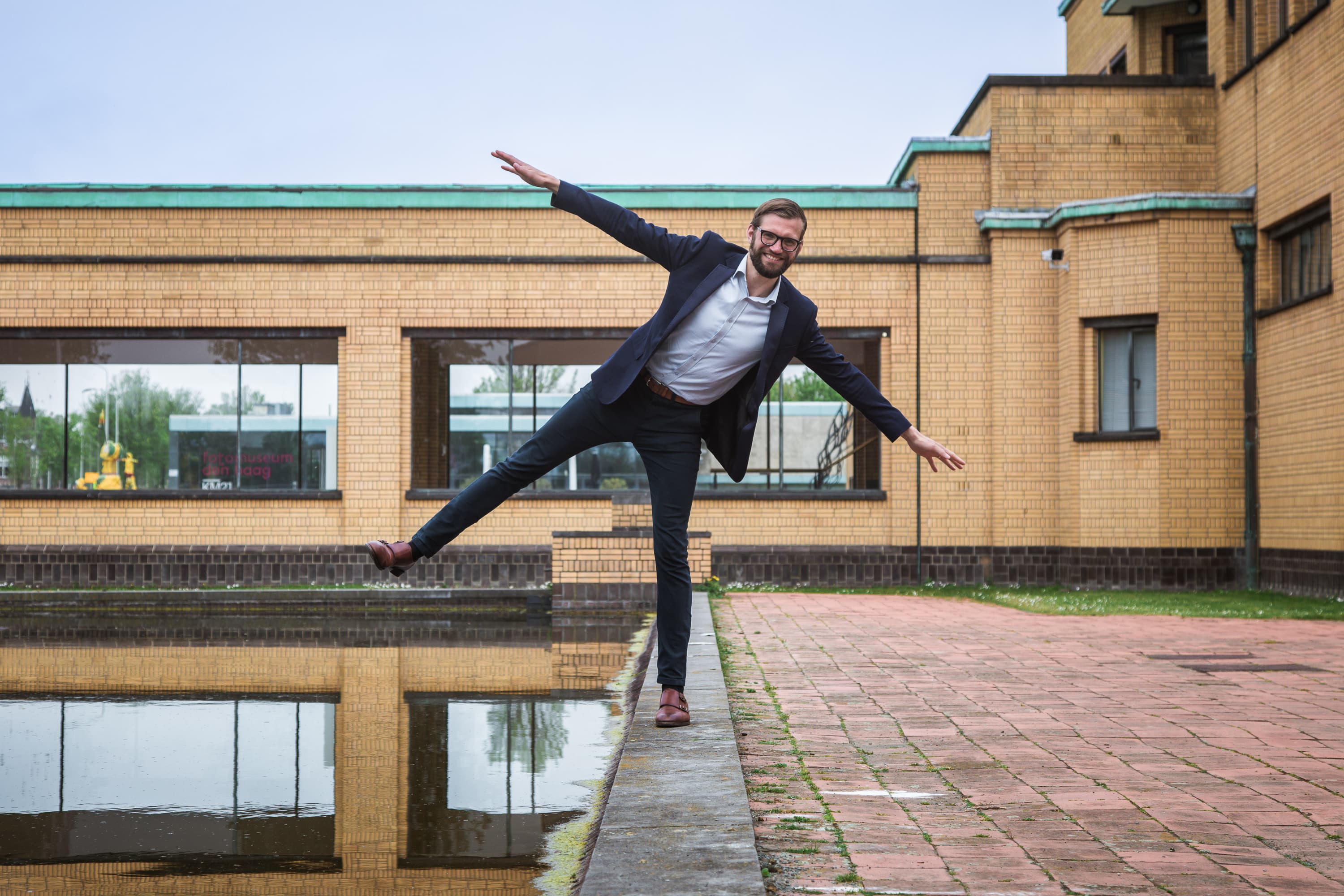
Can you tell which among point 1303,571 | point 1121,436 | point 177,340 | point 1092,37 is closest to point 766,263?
point 1303,571

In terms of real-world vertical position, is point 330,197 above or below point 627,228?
above

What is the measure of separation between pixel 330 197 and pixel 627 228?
546 inches

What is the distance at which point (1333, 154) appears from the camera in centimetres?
1371

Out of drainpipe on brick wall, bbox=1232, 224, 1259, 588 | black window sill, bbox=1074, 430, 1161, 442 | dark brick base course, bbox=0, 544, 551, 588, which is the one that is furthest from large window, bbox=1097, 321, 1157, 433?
dark brick base course, bbox=0, 544, 551, 588

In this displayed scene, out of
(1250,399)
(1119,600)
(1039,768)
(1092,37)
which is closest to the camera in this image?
(1039,768)

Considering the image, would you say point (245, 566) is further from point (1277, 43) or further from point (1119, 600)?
point (1277, 43)

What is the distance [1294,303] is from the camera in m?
14.6

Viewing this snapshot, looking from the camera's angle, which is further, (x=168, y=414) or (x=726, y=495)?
(x=168, y=414)

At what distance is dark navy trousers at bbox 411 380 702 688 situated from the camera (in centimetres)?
462

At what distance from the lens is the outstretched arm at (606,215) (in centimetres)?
420

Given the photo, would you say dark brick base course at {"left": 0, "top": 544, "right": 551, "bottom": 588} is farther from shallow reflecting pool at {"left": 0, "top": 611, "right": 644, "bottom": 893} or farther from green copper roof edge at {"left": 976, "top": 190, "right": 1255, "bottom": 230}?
green copper roof edge at {"left": 976, "top": 190, "right": 1255, "bottom": 230}

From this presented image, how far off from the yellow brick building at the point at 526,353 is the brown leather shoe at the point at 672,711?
1226 cm

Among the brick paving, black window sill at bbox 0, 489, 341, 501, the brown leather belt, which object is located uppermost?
the brown leather belt

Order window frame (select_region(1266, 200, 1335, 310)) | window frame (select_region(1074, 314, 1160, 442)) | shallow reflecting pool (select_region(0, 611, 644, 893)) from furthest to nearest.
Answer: window frame (select_region(1074, 314, 1160, 442))
window frame (select_region(1266, 200, 1335, 310))
shallow reflecting pool (select_region(0, 611, 644, 893))
